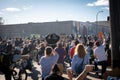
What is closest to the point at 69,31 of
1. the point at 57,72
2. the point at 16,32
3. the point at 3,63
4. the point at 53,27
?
the point at 53,27

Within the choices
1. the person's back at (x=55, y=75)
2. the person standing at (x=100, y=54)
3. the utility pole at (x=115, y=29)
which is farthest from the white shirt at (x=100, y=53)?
the person's back at (x=55, y=75)

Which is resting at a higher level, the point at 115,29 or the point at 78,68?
the point at 115,29

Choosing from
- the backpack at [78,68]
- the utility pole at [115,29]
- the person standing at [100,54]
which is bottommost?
the person standing at [100,54]

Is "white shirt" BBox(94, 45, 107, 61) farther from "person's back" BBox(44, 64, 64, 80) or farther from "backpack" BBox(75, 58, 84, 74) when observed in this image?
"person's back" BBox(44, 64, 64, 80)

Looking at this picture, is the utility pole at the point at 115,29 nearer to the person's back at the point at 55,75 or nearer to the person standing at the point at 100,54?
the person's back at the point at 55,75

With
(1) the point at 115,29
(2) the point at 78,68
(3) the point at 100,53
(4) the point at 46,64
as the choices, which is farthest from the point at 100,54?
(1) the point at 115,29

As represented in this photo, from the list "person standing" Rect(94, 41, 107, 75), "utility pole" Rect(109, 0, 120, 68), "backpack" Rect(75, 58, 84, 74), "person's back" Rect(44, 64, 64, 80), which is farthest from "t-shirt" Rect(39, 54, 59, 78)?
"person standing" Rect(94, 41, 107, 75)

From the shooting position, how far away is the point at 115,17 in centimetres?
645

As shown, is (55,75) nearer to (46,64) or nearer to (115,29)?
(115,29)

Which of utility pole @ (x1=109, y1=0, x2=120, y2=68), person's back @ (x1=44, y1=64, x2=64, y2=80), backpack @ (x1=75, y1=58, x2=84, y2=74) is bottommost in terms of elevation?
backpack @ (x1=75, y1=58, x2=84, y2=74)

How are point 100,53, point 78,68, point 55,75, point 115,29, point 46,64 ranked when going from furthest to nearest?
point 100,53 → point 46,64 → point 78,68 → point 115,29 → point 55,75

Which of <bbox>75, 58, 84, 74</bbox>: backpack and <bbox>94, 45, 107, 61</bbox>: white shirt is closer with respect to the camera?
<bbox>75, 58, 84, 74</bbox>: backpack

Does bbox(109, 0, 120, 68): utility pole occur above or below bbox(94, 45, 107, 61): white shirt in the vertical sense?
above

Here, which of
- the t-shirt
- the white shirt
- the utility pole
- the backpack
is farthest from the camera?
the white shirt
